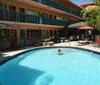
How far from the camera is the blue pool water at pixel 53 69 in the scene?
10.4 m

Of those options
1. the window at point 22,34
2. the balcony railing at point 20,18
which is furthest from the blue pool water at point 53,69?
the window at point 22,34

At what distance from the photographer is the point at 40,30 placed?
111ft

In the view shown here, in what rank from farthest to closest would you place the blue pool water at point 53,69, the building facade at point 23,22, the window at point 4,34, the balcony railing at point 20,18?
the window at point 4,34
the building facade at point 23,22
the balcony railing at point 20,18
the blue pool water at point 53,69

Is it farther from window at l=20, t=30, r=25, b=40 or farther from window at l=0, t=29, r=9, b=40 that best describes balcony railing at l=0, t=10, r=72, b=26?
window at l=20, t=30, r=25, b=40

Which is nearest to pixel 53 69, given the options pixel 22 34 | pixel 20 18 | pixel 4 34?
pixel 4 34

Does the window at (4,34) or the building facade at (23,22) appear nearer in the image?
the building facade at (23,22)

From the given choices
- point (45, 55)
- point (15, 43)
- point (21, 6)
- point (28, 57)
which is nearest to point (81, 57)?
point (45, 55)

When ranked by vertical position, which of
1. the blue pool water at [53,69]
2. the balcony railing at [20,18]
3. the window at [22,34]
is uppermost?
the balcony railing at [20,18]

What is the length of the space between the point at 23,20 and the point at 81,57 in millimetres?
11030

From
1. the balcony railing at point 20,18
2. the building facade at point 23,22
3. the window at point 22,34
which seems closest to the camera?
the balcony railing at point 20,18

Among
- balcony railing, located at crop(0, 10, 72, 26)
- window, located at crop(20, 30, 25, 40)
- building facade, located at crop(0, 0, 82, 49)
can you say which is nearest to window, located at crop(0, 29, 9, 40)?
building facade, located at crop(0, 0, 82, 49)

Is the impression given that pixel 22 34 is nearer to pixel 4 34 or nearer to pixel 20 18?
pixel 20 18

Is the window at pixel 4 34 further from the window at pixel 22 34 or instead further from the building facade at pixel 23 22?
the window at pixel 22 34

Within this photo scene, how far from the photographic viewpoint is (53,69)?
43.6 ft
